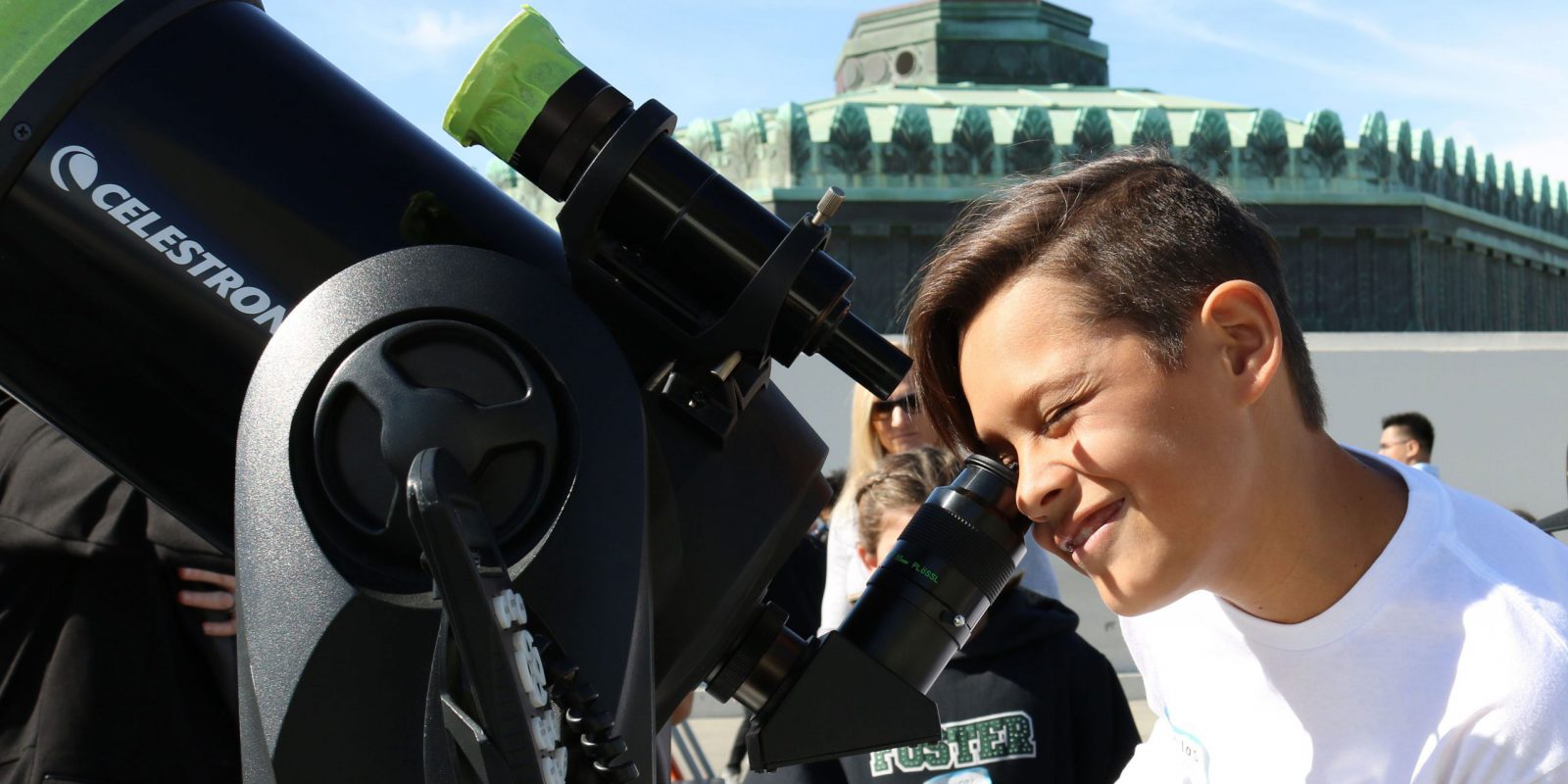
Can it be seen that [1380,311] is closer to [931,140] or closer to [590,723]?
[931,140]

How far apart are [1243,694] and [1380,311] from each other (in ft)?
32.8

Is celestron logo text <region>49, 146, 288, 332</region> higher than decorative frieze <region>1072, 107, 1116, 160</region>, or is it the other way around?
decorative frieze <region>1072, 107, 1116, 160</region>

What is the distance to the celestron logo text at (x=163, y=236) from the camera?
54.7 inches

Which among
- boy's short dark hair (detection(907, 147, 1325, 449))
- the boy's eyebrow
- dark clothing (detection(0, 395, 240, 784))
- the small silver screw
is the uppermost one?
the small silver screw

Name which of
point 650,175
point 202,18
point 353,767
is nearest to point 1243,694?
point 650,175

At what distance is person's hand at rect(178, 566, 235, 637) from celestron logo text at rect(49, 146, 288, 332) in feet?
4.07

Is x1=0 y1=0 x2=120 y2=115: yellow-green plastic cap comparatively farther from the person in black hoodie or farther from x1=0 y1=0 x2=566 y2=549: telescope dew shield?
the person in black hoodie

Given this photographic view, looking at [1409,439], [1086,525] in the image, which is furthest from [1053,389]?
[1409,439]

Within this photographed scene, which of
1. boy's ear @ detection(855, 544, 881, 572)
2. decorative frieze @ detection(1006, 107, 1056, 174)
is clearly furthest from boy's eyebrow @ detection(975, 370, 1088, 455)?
decorative frieze @ detection(1006, 107, 1056, 174)

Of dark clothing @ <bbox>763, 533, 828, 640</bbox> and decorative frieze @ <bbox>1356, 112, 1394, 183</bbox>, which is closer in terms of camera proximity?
dark clothing @ <bbox>763, 533, 828, 640</bbox>

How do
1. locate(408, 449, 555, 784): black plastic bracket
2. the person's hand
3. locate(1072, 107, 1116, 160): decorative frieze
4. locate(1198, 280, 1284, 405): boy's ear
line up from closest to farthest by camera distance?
1. locate(408, 449, 555, 784): black plastic bracket
2. locate(1198, 280, 1284, 405): boy's ear
3. the person's hand
4. locate(1072, 107, 1116, 160): decorative frieze

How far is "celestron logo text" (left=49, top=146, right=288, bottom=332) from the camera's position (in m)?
1.39

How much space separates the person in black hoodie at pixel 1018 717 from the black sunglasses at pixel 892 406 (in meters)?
0.83

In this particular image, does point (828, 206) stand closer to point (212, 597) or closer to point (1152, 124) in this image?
point (212, 597)
